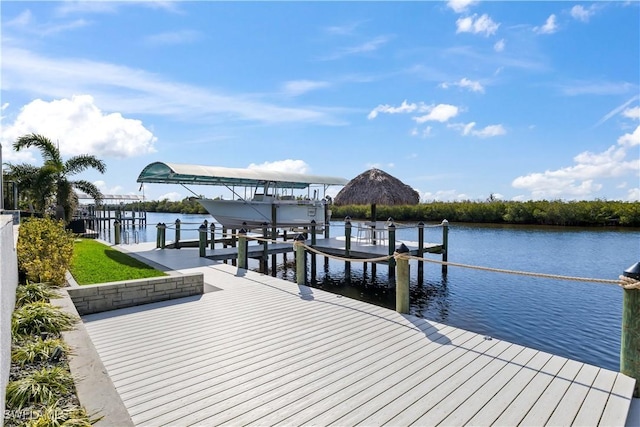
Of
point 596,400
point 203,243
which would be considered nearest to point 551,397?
point 596,400

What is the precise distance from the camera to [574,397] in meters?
3.46

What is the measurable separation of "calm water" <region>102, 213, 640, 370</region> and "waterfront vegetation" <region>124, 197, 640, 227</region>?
15.2 m

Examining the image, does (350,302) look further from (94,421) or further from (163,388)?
(94,421)

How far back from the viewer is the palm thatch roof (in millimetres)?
21594

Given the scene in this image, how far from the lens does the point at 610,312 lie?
9.86 metres

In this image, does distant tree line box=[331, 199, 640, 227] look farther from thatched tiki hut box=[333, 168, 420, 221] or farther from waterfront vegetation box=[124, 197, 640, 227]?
thatched tiki hut box=[333, 168, 420, 221]

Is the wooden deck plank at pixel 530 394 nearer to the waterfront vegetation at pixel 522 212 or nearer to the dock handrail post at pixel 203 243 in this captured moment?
the dock handrail post at pixel 203 243

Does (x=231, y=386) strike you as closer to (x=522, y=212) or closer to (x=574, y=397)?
(x=574, y=397)

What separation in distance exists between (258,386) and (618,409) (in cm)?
→ 320

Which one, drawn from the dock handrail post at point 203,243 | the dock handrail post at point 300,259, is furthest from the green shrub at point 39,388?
the dock handrail post at point 203,243

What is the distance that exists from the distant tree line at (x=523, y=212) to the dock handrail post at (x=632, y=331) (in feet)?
123

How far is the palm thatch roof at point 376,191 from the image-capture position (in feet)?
70.8

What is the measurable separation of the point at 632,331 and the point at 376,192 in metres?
18.1

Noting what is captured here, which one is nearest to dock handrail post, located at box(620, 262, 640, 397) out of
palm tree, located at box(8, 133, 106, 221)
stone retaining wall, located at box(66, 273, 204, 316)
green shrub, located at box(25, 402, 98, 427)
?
green shrub, located at box(25, 402, 98, 427)
